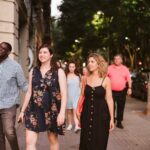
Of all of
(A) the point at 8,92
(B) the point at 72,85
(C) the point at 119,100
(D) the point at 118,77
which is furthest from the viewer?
(C) the point at 119,100

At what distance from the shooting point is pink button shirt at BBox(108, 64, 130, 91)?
13.0 m

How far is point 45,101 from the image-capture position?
273 inches

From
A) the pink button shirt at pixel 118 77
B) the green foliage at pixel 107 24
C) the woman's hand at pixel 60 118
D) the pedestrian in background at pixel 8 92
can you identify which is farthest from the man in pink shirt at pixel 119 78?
the green foliage at pixel 107 24

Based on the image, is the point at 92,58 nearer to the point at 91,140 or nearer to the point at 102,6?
the point at 91,140

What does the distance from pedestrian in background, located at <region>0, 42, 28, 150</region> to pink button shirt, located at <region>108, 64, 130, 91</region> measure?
5.45 meters

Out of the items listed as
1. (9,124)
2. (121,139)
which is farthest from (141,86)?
(9,124)

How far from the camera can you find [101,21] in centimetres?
4894

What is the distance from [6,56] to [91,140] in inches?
69.2

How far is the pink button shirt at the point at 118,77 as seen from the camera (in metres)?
13.0

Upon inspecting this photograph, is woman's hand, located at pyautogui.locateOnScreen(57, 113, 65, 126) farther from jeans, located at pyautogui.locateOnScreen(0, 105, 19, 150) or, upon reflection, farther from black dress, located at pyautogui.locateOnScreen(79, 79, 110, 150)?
jeans, located at pyautogui.locateOnScreen(0, 105, 19, 150)

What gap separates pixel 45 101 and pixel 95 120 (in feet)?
2.41

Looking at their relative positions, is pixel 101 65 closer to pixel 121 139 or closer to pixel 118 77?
pixel 121 139

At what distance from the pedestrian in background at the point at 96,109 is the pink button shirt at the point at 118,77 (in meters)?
5.68

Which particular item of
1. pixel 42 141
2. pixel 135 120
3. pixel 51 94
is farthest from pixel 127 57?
pixel 51 94
